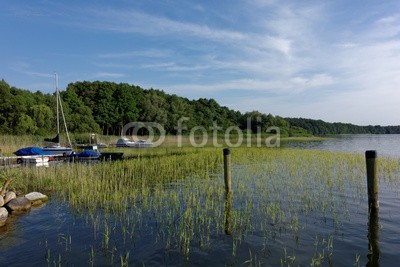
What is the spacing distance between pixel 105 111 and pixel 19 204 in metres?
67.9

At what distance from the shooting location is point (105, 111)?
249 ft

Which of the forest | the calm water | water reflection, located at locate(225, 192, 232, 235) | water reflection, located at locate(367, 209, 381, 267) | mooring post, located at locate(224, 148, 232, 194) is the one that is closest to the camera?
water reflection, located at locate(367, 209, 381, 267)

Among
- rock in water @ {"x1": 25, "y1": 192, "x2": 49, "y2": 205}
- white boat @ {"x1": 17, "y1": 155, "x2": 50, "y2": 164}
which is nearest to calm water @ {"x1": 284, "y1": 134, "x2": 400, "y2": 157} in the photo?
rock in water @ {"x1": 25, "y1": 192, "x2": 49, "y2": 205}

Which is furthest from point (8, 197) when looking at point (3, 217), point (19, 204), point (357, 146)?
point (357, 146)

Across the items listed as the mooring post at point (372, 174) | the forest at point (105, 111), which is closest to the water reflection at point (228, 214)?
the mooring post at point (372, 174)

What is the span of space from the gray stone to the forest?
44.5 metres

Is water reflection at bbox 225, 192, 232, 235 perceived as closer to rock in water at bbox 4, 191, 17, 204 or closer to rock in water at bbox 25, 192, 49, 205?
rock in water at bbox 25, 192, 49, 205

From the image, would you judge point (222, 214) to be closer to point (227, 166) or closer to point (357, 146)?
point (227, 166)

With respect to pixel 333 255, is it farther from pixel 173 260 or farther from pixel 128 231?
pixel 128 231

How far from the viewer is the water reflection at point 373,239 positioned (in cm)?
676

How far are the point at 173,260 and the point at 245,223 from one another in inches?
116

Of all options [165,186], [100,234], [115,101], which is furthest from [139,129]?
[100,234]

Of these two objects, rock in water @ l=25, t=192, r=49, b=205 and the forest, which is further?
the forest

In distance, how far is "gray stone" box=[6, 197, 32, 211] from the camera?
35.1 ft
